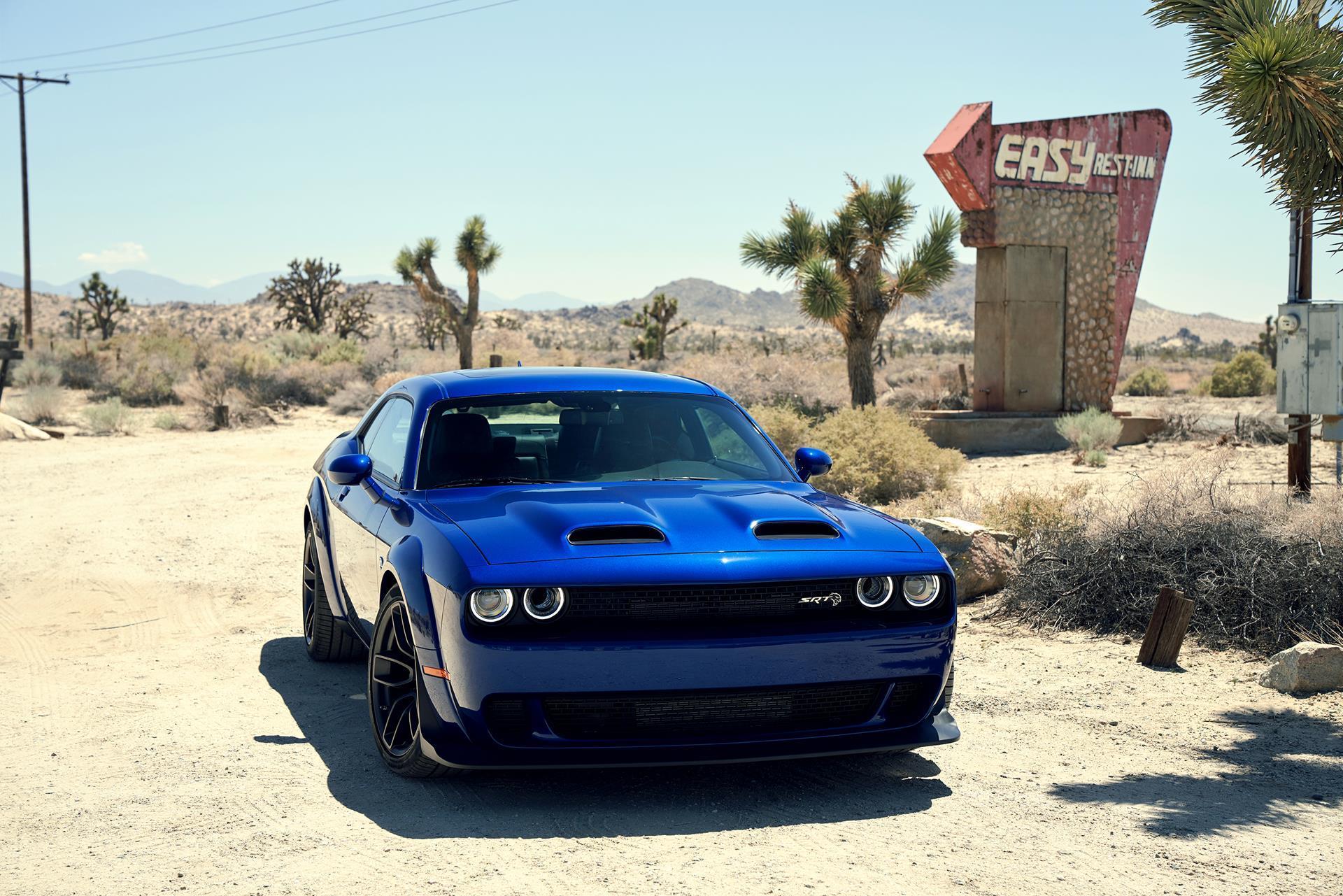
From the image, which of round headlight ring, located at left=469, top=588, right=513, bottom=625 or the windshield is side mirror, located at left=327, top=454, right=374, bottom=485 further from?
round headlight ring, located at left=469, top=588, right=513, bottom=625

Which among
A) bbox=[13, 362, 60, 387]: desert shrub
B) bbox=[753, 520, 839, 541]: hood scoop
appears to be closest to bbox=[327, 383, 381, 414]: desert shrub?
bbox=[13, 362, 60, 387]: desert shrub

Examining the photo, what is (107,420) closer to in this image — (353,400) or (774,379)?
(353,400)

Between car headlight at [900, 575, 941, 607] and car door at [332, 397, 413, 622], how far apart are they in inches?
84.1

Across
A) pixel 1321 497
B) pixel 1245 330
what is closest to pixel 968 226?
pixel 1321 497

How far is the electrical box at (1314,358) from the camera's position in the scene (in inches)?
404

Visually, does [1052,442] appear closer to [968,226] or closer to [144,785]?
[968,226]

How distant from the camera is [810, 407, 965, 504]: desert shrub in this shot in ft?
46.4

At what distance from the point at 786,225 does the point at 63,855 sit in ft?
62.5

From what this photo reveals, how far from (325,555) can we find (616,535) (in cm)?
263

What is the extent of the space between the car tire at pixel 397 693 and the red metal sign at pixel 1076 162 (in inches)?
664

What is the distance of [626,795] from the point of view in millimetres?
4562

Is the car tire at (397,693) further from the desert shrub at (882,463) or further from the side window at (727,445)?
the desert shrub at (882,463)

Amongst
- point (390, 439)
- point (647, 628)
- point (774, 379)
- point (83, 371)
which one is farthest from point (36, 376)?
point (647, 628)

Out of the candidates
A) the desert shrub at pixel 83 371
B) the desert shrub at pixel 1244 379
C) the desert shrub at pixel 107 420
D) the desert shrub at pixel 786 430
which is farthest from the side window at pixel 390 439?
the desert shrub at pixel 1244 379
